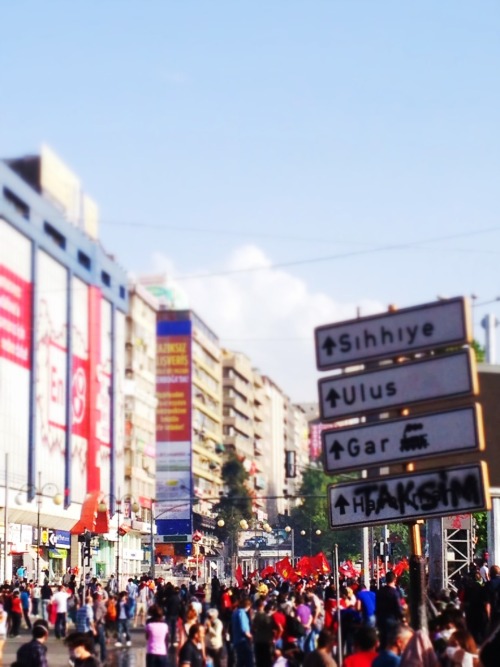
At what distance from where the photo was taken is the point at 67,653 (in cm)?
3853

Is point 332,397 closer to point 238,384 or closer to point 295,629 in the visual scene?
point 295,629

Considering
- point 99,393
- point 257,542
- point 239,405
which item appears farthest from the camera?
point 239,405

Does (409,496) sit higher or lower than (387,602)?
higher

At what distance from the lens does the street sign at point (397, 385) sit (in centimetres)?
1391

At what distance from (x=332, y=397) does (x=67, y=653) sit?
2587 centimetres

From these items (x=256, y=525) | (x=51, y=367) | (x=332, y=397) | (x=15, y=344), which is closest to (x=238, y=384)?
(x=256, y=525)

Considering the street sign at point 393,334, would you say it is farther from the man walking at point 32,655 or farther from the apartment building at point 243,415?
the apartment building at point 243,415

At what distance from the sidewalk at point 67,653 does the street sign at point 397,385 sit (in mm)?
20325

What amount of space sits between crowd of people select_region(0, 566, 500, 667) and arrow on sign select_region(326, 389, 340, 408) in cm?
219

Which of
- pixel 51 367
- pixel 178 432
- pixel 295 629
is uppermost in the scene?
pixel 178 432

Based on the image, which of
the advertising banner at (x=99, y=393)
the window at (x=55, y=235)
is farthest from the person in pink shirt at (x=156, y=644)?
the advertising banner at (x=99, y=393)

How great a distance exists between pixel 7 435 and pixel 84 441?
61.7ft

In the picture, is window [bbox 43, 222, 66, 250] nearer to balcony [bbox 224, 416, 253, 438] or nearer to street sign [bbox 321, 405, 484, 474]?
balcony [bbox 224, 416, 253, 438]

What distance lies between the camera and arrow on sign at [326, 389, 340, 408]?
1445cm
